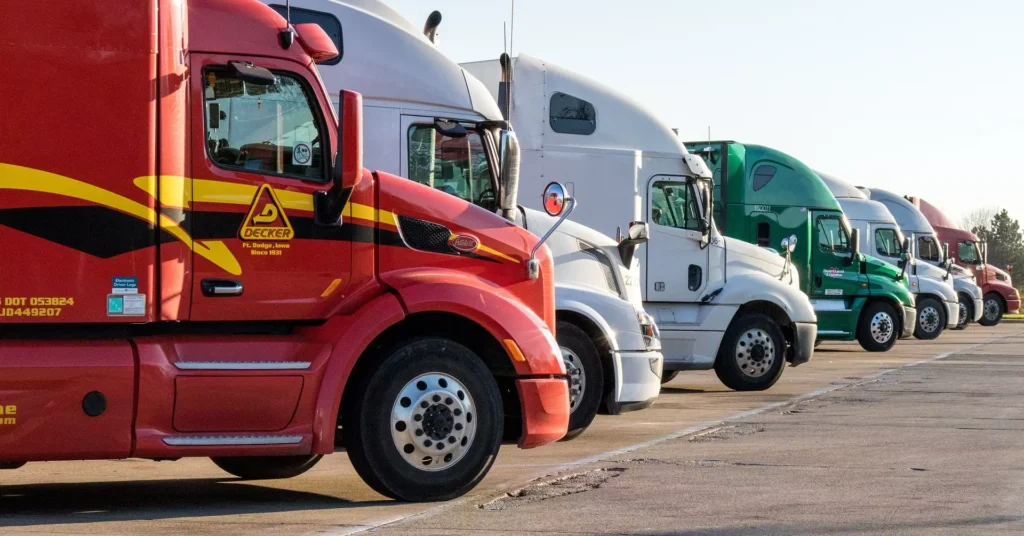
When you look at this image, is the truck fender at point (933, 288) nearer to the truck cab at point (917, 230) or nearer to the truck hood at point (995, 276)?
the truck cab at point (917, 230)

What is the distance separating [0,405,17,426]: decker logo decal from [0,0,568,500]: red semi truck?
0.6 inches

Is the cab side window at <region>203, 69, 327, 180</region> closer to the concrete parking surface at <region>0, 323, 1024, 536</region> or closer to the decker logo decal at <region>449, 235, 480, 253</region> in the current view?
the decker logo decal at <region>449, 235, 480, 253</region>

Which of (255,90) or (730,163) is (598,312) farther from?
(730,163)

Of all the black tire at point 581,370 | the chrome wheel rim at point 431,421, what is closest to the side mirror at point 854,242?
the black tire at point 581,370

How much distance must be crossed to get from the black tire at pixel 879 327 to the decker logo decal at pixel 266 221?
64.1 ft

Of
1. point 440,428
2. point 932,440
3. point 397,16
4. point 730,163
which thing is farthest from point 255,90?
point 730,163

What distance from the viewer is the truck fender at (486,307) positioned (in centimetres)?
→ 838

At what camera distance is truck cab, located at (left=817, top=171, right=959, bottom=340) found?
30.5 meters

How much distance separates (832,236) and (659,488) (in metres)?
16.4

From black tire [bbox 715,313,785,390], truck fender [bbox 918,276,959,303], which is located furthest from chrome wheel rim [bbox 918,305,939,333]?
black tire [bbox 715,313,785,390]

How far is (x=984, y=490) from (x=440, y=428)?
339 cm

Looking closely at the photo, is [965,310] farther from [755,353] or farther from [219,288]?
[219,288]

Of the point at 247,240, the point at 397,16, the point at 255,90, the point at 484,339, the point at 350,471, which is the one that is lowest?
the point at 350,471

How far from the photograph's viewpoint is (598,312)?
39.4 feet
